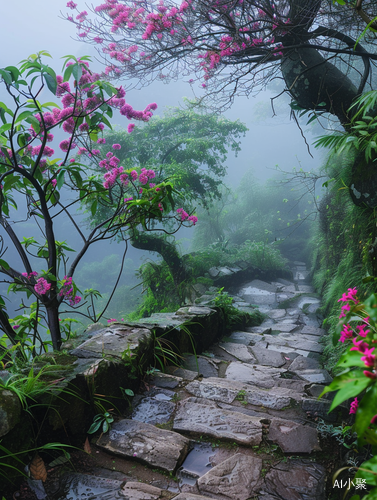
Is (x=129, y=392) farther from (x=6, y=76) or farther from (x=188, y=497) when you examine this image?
(x=6, y=76)

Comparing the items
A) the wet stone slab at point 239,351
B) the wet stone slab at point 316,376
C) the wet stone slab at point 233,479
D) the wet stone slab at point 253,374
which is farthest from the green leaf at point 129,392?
the wet stone slab at point 239,351

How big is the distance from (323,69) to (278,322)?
3.95 m

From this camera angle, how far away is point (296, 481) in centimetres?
126

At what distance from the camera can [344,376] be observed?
0.61m

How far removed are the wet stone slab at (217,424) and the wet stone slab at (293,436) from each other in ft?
0.26

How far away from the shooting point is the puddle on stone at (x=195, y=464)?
1296 mm

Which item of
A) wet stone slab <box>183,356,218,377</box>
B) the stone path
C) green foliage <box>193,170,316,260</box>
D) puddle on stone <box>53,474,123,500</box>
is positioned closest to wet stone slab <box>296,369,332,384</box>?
the stone path

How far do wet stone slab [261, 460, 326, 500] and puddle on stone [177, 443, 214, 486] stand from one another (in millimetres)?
265

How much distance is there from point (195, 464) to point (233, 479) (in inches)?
7.3

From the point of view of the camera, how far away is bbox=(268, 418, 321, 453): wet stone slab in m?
1.44

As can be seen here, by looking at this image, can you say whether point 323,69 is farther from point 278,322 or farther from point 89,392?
point 278,322

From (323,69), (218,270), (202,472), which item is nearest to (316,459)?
(202,472)

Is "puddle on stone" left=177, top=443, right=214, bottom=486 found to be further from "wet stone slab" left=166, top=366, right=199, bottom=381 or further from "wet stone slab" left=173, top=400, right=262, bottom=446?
"wet stone slab" left=166, top=366, right=199, bottom=381

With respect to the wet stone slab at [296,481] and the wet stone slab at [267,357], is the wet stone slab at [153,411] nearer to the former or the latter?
the wet stone slab at [296,481]
